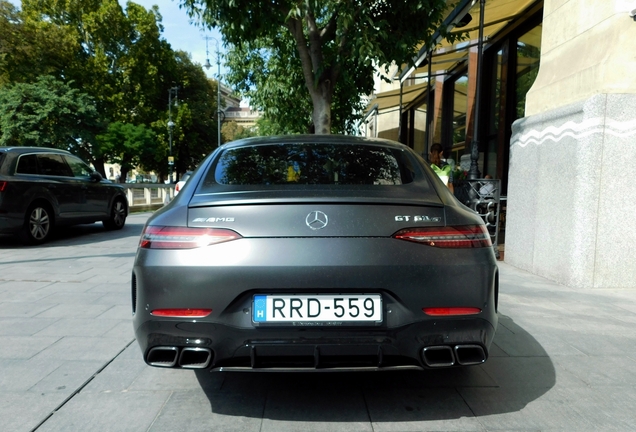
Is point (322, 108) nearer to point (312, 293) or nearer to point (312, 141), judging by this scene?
point (312, 141)

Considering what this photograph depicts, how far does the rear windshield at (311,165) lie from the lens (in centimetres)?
290

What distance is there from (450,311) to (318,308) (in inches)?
24.4

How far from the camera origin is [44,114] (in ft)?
108

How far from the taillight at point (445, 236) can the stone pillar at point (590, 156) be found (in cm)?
383

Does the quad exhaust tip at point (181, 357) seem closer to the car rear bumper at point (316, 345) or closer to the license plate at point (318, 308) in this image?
the car rear bumper at point (316, 345)

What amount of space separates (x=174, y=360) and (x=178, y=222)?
2.14ft

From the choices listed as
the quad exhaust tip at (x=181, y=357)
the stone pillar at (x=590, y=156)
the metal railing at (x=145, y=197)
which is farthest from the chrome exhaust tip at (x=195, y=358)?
the metal railing at (x=145, y=197)

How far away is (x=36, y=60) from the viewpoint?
114 feet

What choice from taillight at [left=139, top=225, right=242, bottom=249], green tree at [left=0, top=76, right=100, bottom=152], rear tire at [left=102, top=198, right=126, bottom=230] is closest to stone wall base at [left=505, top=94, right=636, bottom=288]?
taillight at [left=139, top=225, right=242, bottom=249]

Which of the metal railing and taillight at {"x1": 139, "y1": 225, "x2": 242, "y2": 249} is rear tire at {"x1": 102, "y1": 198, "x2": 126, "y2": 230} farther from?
the metal railing

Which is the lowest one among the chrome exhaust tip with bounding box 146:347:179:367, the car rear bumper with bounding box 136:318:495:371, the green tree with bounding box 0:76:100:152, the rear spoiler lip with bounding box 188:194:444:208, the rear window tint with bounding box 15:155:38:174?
the chrome exhaust tip with bounding box 146:347:179:367

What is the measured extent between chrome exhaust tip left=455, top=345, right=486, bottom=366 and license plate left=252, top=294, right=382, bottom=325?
433 mm

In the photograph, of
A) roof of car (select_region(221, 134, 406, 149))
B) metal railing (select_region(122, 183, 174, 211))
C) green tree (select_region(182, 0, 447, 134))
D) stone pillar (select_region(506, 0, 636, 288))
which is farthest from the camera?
metal railing (select_region(122, 183, 174, 211))

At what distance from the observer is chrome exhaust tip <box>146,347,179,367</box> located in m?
2.51
